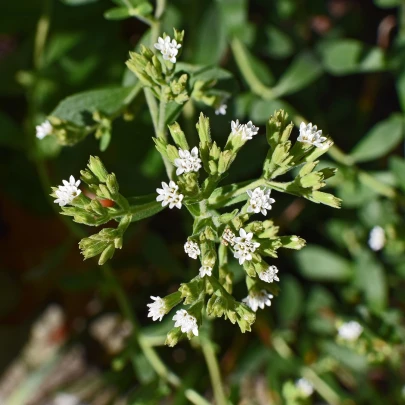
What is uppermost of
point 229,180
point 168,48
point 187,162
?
point 168,48

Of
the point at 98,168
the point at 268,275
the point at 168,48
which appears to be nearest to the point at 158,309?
the point at 268,275

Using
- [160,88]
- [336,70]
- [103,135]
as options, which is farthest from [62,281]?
[336,70]

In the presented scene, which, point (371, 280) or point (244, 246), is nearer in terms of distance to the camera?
point (244, 246)

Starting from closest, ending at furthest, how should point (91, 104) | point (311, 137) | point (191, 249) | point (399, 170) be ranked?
point (191, 249), point (311, 137), point (91, 104), point (399, 170)

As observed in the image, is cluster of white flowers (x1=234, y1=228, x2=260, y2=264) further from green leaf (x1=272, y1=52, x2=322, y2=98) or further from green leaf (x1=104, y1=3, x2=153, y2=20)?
green leaf (x1=272, y1=52, x2=322, y2=98)

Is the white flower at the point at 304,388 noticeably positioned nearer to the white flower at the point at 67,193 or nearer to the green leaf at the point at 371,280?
the green leaf at the point at 371,280

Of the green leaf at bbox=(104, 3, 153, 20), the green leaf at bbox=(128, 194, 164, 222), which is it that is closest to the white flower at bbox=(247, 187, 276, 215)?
the green leaf at bbox=(128, 194, 164, 222)

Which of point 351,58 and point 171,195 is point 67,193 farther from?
point 351,58

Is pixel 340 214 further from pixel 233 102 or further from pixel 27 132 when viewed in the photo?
pixel 27 132
